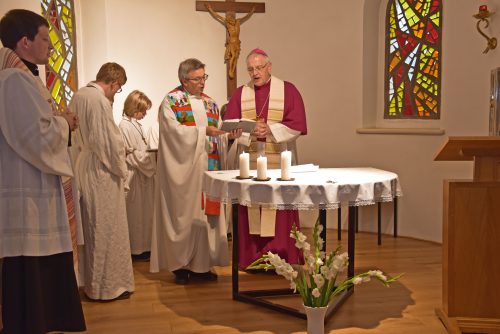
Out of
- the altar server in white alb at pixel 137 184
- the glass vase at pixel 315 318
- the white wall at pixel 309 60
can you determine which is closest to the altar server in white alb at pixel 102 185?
the altar server in white alb at pixel 137 184

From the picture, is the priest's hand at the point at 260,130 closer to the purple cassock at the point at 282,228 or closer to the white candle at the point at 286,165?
the purple cassock at the point at 282,228

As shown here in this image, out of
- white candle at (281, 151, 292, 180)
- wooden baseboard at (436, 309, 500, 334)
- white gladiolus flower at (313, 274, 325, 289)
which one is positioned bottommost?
wooden baseboard at (436, 309, 500, 334)

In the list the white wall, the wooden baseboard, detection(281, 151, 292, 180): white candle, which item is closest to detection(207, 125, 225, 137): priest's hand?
detection(281, 151, 292, 180): white candle

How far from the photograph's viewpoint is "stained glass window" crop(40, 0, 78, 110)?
6285 millimetres

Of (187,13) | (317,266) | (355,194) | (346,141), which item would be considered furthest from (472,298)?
(187,13)

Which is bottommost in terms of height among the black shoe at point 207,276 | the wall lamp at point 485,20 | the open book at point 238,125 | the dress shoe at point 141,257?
the dress shoe at point 141,257

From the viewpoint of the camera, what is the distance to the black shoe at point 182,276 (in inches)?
197

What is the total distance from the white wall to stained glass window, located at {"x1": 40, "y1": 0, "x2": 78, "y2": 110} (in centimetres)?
24

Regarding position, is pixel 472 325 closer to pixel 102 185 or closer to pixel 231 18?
pixel 102 185

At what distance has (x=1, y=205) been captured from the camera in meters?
3.16

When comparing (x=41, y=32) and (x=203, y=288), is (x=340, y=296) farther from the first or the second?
(x=41, y=32)

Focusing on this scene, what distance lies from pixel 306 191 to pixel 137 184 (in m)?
2.75

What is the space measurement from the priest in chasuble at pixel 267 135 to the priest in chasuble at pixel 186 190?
28 cm

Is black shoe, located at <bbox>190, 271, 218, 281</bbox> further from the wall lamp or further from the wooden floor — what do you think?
the wall lamp
